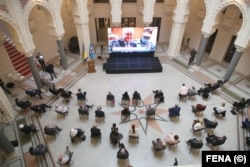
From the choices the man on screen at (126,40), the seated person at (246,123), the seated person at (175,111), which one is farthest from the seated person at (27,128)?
the seated person at (246,123)

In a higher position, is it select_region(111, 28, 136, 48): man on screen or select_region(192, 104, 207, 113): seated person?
select_region(111, 28, 136, 48): man on screen

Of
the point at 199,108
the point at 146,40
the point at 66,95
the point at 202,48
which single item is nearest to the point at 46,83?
the point at 66,95

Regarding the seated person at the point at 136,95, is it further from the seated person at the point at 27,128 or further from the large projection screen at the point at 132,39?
the seated person at the point at 27,128

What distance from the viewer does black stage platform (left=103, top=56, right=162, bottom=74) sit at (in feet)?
43.1

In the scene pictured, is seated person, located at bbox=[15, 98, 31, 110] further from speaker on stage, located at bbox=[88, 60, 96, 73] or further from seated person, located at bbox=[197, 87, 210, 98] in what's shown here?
seated person, located at bbox=[197, 87, 210, 98]

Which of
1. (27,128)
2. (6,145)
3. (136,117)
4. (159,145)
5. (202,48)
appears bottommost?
(136,117)

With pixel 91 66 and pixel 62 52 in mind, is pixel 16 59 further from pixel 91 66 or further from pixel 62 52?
pixel 91 66

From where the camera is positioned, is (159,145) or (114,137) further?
(114,137)

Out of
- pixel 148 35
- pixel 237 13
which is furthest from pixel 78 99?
pixel 237 13

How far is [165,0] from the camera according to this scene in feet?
48.4

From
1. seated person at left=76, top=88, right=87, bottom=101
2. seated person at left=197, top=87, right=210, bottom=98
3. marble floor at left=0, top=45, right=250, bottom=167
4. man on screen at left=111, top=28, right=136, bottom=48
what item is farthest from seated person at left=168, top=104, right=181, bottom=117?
man on screen at left=111, top=28, right=136, bottom=48

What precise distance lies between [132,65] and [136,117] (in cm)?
465

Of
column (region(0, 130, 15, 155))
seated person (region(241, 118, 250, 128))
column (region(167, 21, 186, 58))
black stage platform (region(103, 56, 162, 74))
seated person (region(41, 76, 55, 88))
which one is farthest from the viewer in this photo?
column (region(167, 21, 186, 58))

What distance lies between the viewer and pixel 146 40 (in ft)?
44.9
